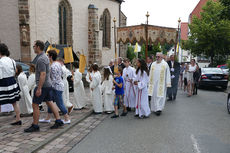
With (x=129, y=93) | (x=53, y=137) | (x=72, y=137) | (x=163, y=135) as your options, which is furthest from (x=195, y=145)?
(x=129, y=93)

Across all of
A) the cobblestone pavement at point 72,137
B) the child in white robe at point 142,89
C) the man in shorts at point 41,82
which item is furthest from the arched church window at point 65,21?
the man in shorts at point 41,82

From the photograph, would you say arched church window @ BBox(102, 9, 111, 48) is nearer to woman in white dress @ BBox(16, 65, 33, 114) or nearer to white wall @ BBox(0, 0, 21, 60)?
white wall @ BBox(0, 0, 21, 60)

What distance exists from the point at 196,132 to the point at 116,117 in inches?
96.2

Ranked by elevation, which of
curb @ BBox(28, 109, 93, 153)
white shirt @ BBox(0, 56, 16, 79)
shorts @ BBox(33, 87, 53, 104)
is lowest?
curb @ BBox(28, 109, 93, 153)

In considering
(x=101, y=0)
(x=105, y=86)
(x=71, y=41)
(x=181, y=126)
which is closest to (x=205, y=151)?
(x=181, y=126)

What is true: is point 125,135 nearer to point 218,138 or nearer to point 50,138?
point 50,138

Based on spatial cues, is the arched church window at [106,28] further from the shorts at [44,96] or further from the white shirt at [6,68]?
the shorts at [44,96]

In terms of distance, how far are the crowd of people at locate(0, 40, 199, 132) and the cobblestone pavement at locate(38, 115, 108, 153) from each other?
0.40 m

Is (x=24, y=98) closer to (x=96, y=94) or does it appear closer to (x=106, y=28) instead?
(x=96, y=94)

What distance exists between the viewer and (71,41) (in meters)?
20.1

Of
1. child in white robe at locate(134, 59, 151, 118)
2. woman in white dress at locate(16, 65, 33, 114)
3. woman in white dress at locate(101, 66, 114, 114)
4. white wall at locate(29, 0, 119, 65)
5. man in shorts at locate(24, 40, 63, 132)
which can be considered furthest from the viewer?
white wall at locate(29, 0, 119, 65)

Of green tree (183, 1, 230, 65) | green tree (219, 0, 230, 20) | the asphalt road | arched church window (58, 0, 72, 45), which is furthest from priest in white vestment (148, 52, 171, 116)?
green tree (183, 1, 230, 65)

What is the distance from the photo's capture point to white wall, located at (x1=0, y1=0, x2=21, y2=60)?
49.8 feet

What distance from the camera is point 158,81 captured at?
7.89 metres
